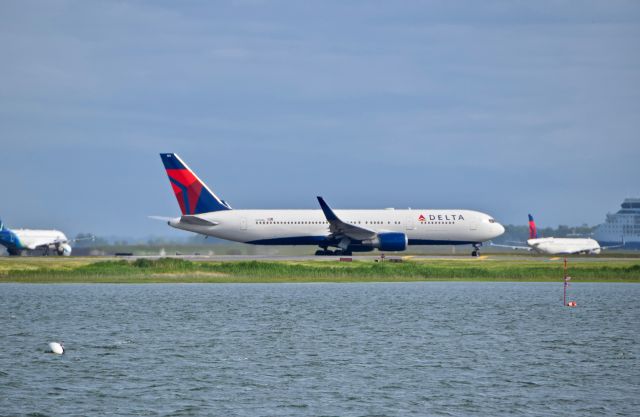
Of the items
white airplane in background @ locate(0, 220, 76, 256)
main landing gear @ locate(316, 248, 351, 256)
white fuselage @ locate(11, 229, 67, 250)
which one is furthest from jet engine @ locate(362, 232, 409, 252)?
white fuselage @ locate(11, 229, 67, 250)

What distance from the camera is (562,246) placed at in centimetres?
11562

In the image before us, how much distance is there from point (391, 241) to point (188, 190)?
21.3 m

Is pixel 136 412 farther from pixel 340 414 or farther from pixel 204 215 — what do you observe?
pixel 204 215

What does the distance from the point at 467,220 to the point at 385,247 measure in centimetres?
992

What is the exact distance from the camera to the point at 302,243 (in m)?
96.7

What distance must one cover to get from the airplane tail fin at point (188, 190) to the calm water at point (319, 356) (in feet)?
113

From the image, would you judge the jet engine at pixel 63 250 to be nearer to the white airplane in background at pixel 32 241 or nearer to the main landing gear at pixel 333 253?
the white airplane in background at pixel 32 241

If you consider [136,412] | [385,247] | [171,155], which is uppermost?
[171,155]

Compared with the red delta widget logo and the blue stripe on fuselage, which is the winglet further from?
the red delta widget logo

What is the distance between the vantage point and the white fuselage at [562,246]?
375ft

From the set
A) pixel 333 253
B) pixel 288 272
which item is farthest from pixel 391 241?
pixel 288 272

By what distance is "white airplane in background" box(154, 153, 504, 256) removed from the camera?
311 ft

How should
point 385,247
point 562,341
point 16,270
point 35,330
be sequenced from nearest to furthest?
point 562,341 < point 35,330 < point 16,270 < point 385,247

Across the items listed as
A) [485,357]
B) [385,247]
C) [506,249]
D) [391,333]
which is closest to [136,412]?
[485,357]
